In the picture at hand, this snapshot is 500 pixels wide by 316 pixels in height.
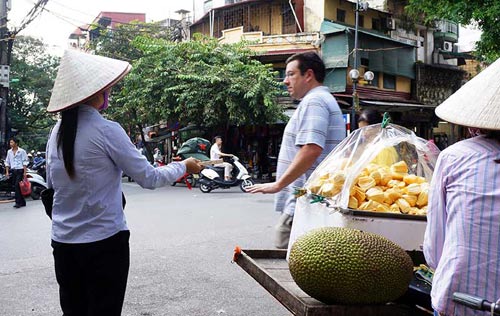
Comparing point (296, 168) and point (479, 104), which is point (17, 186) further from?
point (479, 104)

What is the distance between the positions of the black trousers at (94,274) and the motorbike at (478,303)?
1.51 m

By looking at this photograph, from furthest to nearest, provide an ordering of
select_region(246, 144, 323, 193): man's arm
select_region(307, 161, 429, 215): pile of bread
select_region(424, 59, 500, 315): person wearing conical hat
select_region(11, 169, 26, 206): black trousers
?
1. select_region(11, 169, 26, 206): black trousers
2. select_region(246, 144, 323, 193): man's arm
3. select_region(307, 161, 429, 215): pile of bread
4. select_region(424, 59, 500, 315): person wearing conical hat

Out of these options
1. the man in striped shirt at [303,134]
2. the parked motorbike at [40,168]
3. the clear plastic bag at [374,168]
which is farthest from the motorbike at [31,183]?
the clear plastic bag at [374,168]

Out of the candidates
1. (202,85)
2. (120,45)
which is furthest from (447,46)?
(120,45)

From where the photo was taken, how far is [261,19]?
909 inches

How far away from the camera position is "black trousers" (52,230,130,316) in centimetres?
229

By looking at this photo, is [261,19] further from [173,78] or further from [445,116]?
[445,116]

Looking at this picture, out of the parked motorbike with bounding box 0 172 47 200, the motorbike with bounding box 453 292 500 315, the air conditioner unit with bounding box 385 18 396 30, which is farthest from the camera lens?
the air conditioner unit with bounding box 385 18 396 30

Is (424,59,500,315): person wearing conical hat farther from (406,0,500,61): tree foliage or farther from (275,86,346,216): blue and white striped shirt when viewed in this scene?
(406,0,500,61): tree foliage

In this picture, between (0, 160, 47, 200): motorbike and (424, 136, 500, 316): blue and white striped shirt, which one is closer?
(424, 136, 500, 316): blue and white striped shirt

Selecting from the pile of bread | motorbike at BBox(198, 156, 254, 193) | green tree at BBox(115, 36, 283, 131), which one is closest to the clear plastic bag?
the pile of bread

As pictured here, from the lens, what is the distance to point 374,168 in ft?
8.10

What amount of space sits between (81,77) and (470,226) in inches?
69.6

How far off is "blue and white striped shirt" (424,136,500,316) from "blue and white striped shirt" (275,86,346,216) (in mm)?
1257
